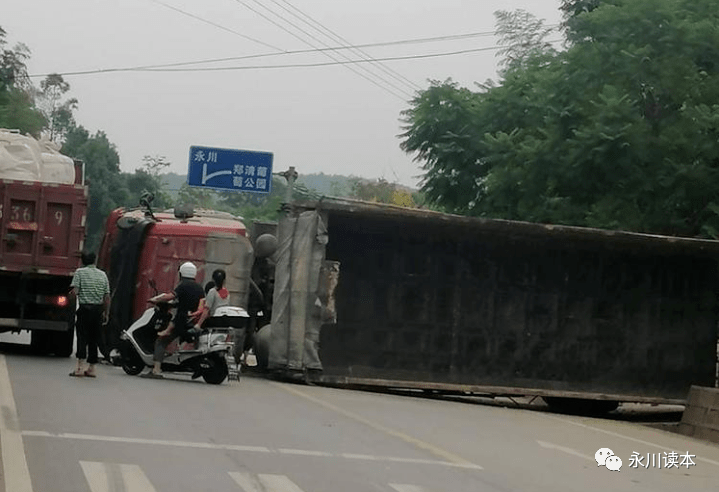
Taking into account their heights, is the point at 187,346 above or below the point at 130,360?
above

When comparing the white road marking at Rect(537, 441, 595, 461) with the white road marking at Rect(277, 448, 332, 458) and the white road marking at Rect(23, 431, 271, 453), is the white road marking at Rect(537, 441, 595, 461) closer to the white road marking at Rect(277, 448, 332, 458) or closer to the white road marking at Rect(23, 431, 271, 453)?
the white road marking at Rect(277, 448, 332, 458)

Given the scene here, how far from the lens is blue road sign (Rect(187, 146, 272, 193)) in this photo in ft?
118

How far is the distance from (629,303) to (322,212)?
5.42m

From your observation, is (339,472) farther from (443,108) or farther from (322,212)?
(443,108)

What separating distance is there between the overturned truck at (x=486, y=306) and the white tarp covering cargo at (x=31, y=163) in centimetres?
380

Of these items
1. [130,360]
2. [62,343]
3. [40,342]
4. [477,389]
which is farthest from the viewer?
[40,342]

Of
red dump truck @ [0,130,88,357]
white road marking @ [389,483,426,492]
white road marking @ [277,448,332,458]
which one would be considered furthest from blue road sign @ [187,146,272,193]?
white road marking @ [389,483,426,492]

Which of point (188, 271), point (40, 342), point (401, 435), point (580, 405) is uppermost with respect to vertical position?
point (188, 271)

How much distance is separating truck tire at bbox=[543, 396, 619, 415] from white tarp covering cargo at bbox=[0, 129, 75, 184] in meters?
8.85

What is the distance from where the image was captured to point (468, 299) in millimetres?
21797

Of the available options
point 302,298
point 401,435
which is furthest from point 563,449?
point 302,298

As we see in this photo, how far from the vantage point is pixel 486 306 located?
21859 millimetres

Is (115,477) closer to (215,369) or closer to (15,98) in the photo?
(215,369)

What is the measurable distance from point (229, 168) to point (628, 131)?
43.5 feet
